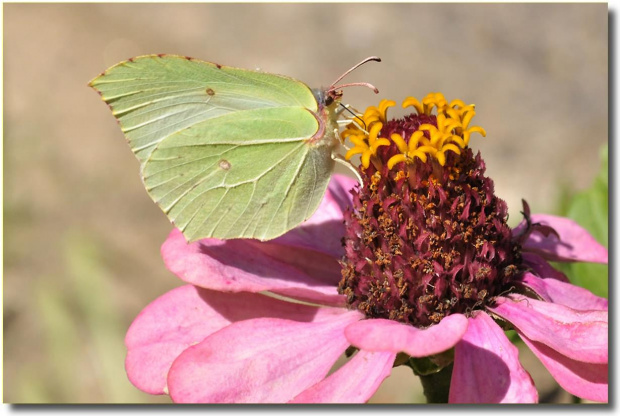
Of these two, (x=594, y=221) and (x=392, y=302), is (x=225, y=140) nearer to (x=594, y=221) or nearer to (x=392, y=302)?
(x=392, y=302)

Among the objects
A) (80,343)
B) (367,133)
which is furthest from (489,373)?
(80,343)

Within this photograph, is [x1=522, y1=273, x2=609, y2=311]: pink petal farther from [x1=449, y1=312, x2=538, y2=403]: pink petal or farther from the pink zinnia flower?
[x1=449, y1=312, x2=538, y2=403]: pink petal

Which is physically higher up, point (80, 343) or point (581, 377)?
point (581, 377)

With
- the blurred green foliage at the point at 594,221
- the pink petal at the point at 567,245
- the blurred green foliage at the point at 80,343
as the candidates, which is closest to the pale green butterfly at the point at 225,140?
the pink petal at the point at 567,245

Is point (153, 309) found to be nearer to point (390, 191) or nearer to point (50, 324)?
point (390, 191)

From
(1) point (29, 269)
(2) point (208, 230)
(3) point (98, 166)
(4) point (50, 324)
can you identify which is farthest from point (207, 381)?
(3) point (98, 166)

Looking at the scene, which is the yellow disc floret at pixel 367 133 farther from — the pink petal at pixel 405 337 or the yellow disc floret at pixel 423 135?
the pink petal at pixel 405 337
